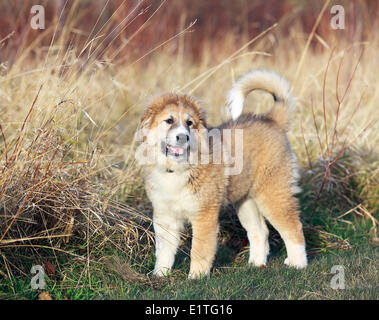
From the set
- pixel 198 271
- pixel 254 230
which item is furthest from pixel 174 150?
pixel 254 230

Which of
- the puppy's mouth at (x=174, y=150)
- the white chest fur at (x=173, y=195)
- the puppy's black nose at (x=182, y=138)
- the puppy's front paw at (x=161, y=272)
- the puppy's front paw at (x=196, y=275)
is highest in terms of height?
the puppy's black nose at (x=182, y=138)

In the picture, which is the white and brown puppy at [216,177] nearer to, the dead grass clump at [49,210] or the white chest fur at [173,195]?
the white chest fur at [173,195]

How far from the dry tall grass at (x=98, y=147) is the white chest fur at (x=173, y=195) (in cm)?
19

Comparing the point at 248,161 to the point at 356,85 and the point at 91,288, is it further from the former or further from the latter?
the point at 356,85

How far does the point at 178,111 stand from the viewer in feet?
12.8

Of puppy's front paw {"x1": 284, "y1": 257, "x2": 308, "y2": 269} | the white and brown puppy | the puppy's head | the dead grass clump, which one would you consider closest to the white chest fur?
the white and brown puppy

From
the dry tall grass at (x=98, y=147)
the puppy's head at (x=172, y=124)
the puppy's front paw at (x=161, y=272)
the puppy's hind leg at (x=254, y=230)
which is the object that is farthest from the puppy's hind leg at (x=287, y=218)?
the puppy's front paw at (x=161, y=272)

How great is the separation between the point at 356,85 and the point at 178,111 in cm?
366

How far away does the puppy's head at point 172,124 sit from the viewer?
12.5 ft

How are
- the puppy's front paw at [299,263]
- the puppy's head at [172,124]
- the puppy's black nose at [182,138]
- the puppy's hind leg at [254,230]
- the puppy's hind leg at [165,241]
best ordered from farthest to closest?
the puppy's hind leg at [254,230] → the puppy's front paw at [299,263] → the puppy's hind leg at [165,241] → the puppy's head at [172,124] → the puppy's black nose at [182,138]

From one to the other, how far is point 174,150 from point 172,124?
0.19 m

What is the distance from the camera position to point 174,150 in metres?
3.83

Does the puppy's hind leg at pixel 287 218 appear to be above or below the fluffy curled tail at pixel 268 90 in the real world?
below

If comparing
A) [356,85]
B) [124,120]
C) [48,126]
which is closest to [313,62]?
[356,85]
